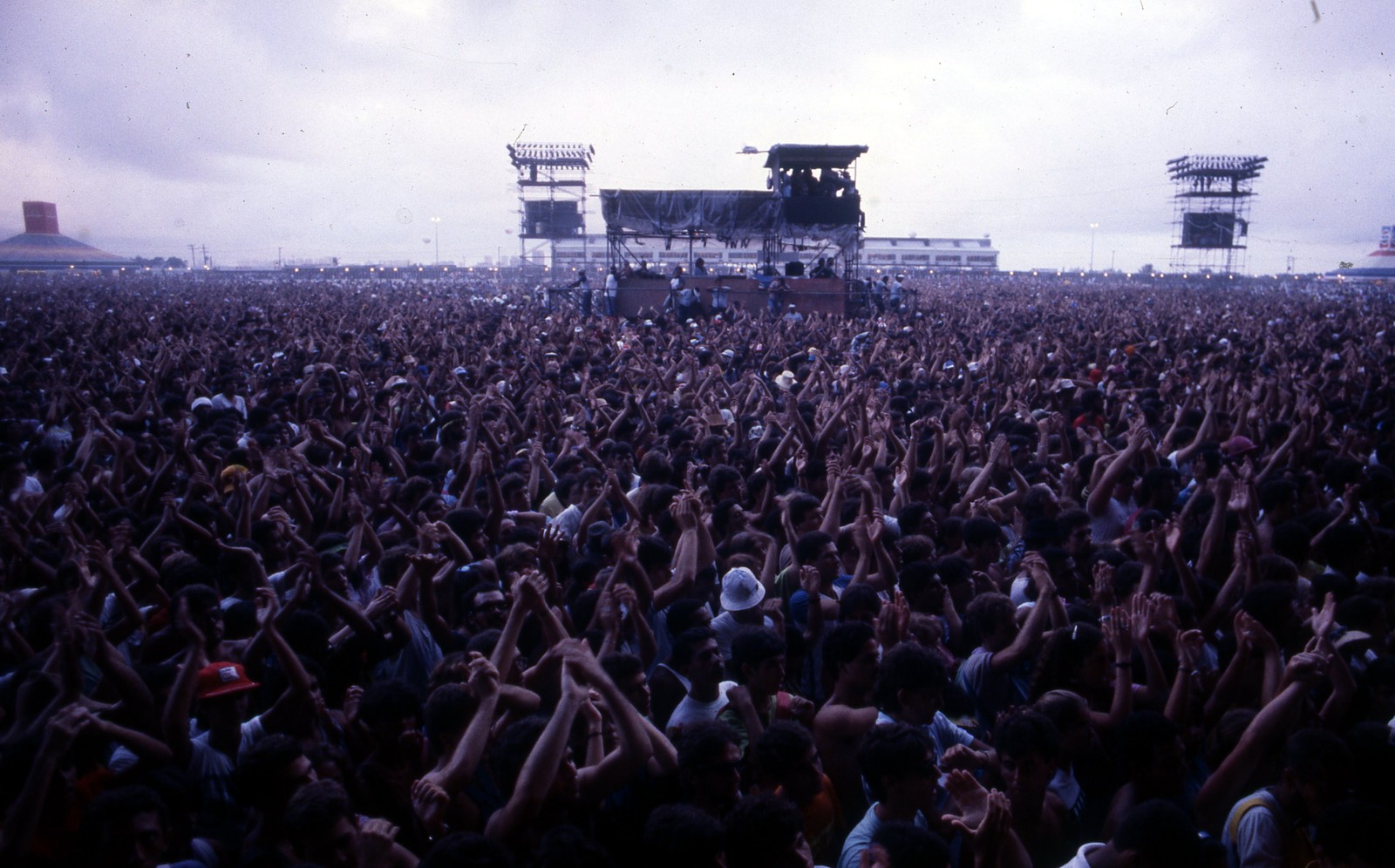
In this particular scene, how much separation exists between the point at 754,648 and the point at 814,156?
26854mm

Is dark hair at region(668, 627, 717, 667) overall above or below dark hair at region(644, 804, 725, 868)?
above

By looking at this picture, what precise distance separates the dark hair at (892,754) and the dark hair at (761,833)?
38cm

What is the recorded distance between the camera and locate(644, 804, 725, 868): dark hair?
2.18m

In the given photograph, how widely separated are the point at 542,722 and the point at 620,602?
0.81 meters

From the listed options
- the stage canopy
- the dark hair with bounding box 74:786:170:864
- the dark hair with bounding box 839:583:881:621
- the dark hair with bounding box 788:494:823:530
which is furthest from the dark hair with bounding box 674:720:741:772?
the stage canopy

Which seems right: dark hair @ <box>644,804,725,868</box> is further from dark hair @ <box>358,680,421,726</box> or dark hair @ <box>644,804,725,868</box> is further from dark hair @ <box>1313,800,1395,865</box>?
dark hair @ <box>1313,800,1395,865</box>

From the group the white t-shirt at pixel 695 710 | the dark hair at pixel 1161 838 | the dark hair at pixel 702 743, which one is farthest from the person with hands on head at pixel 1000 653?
the dark hair at pixel 702 743

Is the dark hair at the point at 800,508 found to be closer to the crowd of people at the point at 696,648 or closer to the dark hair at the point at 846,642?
the crowd of people at the point at 696,648

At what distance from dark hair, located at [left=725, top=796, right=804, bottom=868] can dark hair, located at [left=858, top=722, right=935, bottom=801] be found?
382mm

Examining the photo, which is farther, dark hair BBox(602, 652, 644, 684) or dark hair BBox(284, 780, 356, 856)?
dark hair BBox(602, 652, 644, 684)

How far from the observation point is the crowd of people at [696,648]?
8.00 ft

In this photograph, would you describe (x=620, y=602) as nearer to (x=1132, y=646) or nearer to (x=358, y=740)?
(x=358, y=740)

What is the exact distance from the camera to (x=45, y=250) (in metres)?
112

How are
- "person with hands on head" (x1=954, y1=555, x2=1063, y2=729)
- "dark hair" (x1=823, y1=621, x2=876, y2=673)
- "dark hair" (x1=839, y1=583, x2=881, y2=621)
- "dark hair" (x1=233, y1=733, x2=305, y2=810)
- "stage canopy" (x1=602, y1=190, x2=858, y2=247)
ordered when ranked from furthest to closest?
"stage canopy" (x1=602, y1=190, x2=858, y2=247), "dark hair" (x1=839, y1=583, x2=881, y2=621), "person with hands on head" (x1=954, y1=555, x2=1063, y2=729), "dark hair" (x1=823, y1=621, x2=876, y2=673), "dark hair" (x1=233, y1=733, x2=305, y2=810)
